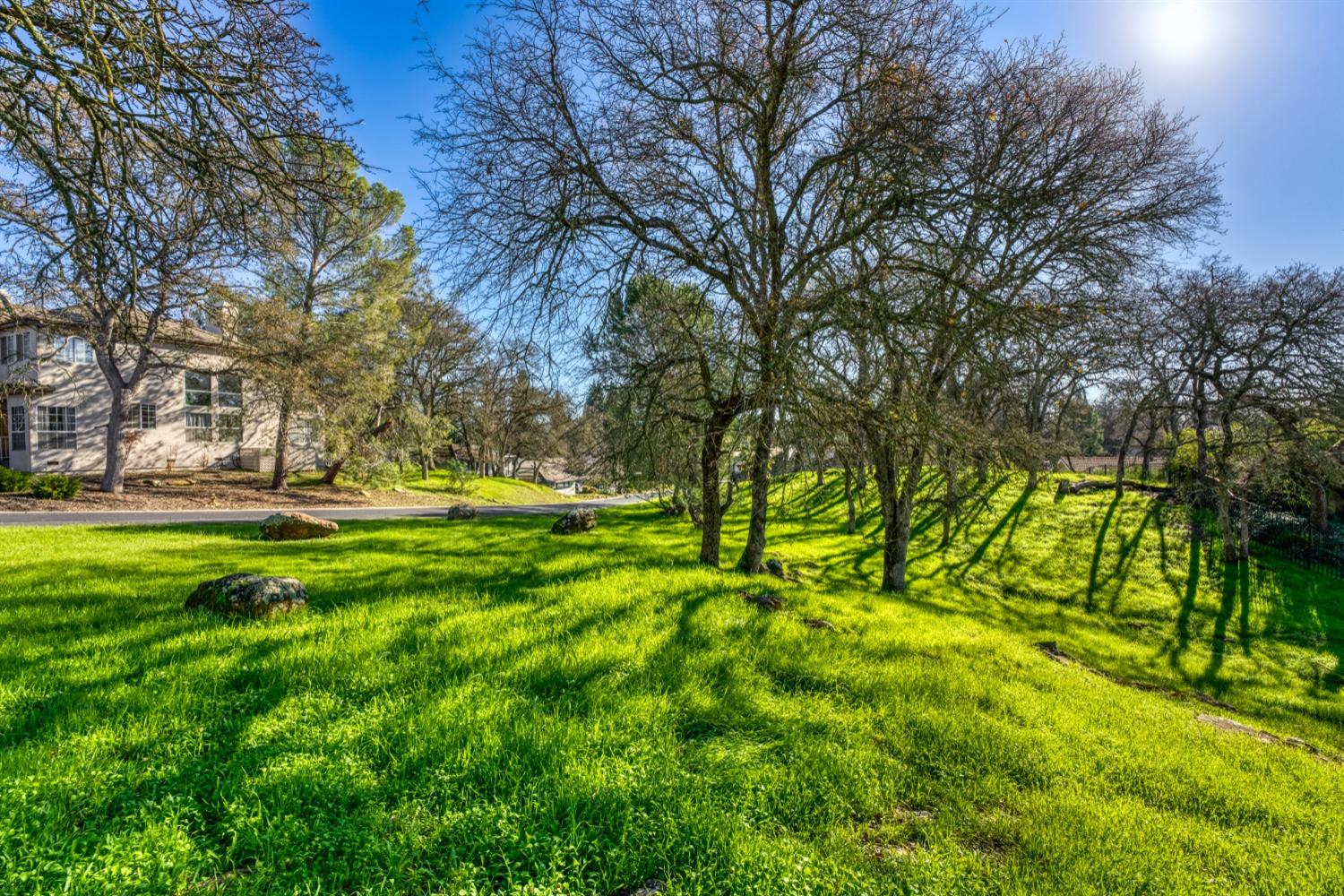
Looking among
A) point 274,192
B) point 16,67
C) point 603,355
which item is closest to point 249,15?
point 274,192

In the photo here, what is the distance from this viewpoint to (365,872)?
85.7 inches

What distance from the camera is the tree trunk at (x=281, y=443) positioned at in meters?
18.5

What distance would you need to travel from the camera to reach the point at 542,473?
60062 millimetres

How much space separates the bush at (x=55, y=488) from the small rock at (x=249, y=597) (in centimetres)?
1841

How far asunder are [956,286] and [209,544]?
42.4 ft

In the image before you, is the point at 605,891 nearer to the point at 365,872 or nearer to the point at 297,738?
the point at 365,872

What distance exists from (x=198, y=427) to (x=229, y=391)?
627cm

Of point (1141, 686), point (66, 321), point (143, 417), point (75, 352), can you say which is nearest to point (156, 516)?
point (66, 321)

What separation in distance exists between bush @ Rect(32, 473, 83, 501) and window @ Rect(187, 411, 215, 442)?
30.1 ft

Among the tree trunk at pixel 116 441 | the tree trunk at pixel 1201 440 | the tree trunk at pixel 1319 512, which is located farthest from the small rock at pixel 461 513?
the tree trunk at pixel 1319 512

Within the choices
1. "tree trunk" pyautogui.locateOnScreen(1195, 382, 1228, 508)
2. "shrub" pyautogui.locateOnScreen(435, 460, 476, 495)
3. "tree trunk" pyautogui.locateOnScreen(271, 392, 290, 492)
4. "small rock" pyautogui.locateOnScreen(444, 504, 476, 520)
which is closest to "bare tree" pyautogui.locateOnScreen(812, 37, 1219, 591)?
"tree trunk" pyautogui.locateOnScreen(1195, 382, 1228, 508)

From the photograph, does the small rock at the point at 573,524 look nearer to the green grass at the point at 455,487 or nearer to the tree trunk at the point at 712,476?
the tree trunk at the point at 712,476

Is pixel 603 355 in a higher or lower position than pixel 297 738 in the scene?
higher

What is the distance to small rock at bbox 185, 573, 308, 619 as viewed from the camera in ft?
17.0
